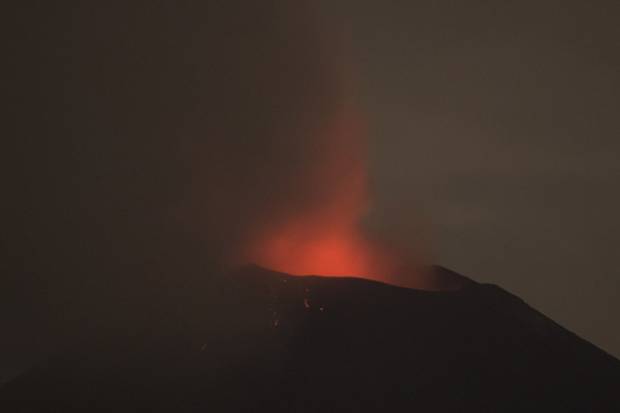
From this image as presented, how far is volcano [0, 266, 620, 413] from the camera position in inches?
786

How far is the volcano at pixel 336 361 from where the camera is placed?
1997 centimetres

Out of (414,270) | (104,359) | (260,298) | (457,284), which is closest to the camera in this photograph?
(104,359)

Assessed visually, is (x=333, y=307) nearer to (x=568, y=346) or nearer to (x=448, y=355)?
(x=448, y=355)

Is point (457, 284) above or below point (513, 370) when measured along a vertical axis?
above

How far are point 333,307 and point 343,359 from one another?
3384mm

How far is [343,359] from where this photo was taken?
72.2ft

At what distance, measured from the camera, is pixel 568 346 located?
24.4 metres

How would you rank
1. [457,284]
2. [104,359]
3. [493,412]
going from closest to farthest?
[493,412] < [104,359] < [457,284]

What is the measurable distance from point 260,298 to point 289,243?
18622 mm

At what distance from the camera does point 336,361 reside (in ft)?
71.7

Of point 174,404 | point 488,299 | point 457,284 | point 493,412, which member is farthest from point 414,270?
point 174,404

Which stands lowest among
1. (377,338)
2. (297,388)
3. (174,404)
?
(174,404)

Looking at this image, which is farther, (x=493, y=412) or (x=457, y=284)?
(x=457, y=284)

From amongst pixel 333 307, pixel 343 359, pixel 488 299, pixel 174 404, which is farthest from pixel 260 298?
pixel 488 299
